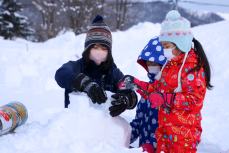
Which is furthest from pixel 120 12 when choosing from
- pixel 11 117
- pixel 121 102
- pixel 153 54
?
pixel 121 102

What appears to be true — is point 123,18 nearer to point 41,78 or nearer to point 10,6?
point 10,6

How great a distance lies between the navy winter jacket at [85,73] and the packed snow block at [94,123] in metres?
0.22

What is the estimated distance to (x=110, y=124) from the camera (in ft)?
9.75

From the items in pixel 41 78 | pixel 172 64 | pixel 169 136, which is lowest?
pixel 41 78

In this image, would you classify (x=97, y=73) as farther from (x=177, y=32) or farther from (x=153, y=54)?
(x=177, y=32)

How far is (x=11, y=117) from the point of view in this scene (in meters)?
3.49

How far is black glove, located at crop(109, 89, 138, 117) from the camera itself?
116 inches

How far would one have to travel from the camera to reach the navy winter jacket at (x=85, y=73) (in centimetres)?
309

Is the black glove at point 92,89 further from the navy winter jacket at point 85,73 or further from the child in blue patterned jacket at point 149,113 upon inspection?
the child in blue patterned jacket at point 149,113

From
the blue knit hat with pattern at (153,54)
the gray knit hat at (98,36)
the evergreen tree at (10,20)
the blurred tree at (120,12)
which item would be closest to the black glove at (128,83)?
the gray knit hat at (98,36)

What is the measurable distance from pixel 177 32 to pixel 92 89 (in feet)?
2.45

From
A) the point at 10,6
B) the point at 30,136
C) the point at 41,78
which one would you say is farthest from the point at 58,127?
the point at 10,6

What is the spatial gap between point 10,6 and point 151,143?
23132 millimetres

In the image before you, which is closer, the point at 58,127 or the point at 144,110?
the point at 58,127
